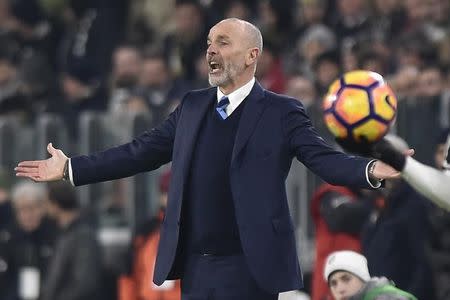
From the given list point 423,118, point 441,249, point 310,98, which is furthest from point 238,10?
point 441,249

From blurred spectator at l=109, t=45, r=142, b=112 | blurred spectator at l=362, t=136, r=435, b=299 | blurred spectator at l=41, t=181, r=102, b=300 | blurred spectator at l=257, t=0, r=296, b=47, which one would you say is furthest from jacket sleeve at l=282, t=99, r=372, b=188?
blurred spectator at l=257, t=0, r=296, b=47

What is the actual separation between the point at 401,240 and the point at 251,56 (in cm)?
260

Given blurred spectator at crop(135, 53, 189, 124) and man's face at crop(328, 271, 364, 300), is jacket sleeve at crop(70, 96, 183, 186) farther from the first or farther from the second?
blurred spectator at crop(135, 53, 189, 124)

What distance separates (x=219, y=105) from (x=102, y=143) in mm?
5237

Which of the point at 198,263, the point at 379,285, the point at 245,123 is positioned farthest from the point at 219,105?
the point at 379,285

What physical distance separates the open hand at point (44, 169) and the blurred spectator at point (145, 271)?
347cm

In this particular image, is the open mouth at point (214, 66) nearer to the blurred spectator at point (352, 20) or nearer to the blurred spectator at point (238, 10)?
the blurred spectator at point (352, 20)

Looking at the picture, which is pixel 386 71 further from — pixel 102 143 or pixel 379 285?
pixel 379 285

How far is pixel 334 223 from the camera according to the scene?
10953 millimetres

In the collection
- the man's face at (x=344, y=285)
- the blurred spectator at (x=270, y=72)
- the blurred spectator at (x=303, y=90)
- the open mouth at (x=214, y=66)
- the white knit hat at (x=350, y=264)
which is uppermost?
the open mouth at (x=214, y=66)

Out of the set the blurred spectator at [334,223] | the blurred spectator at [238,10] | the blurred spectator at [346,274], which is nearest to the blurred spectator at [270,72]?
the blurred spectator at [238,10]

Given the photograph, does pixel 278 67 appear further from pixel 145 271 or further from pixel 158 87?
pixel 145 271

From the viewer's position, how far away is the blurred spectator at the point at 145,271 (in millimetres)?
11945

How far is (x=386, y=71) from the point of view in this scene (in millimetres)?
13547
